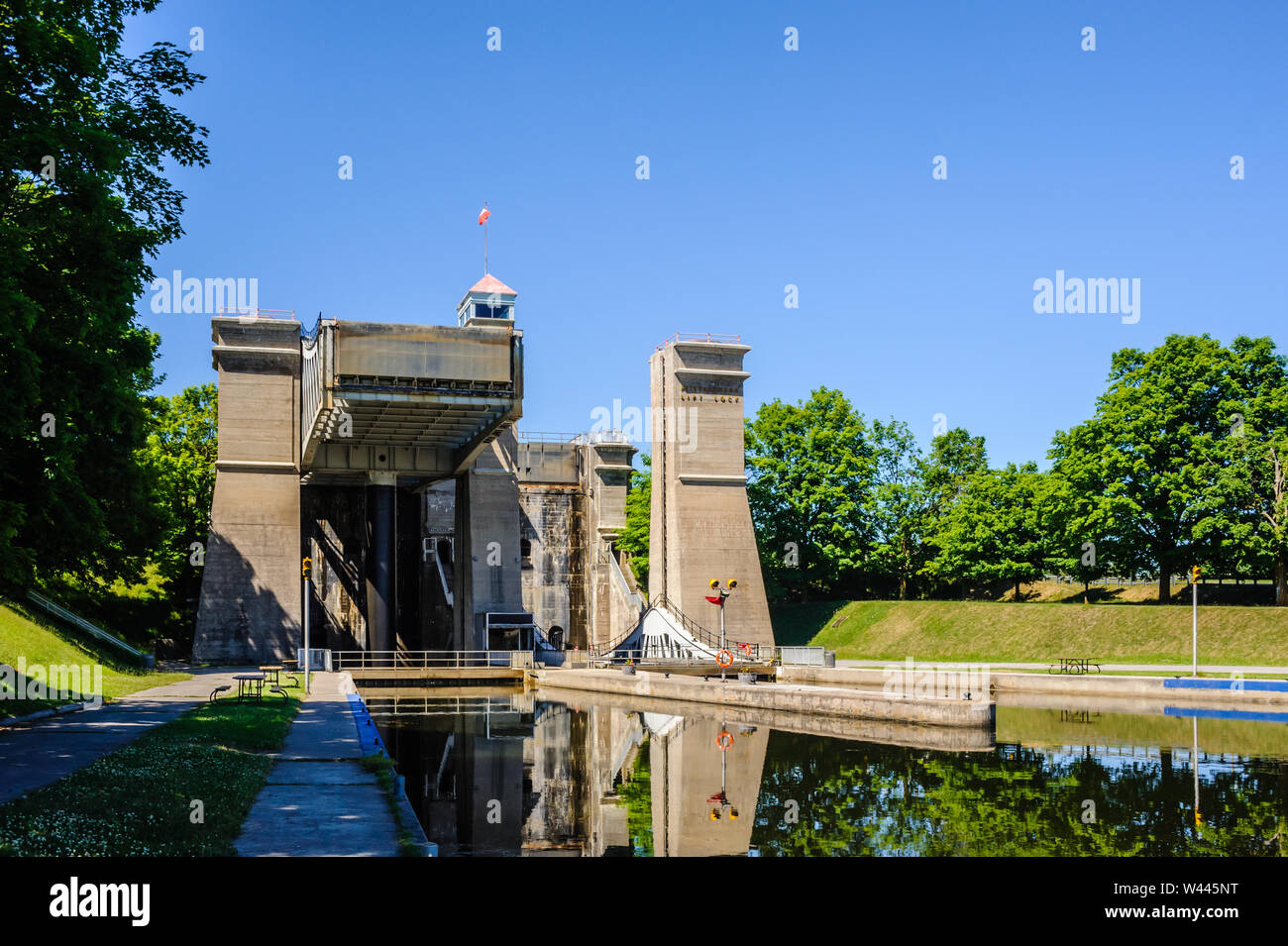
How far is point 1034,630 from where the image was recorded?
5484cm

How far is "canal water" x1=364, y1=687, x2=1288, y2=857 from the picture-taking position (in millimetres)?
16047

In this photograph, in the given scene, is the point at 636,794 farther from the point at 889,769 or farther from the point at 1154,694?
the point at 1154,694

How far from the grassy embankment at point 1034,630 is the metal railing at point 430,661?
20717 mm

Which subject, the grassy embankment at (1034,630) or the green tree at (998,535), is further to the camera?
the green tree at (998,535)

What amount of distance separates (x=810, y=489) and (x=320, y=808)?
192 feet

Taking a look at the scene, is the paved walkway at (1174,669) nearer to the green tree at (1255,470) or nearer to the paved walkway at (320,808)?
the green tree at (1255,470)

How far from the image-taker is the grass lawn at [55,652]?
Result: 29753 mm

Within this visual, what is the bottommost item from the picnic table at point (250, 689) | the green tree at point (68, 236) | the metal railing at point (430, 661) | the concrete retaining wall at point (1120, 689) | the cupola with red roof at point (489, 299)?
the metal railing at point (430, 661)

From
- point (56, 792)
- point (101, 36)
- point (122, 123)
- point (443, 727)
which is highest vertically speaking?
point (101, 36)

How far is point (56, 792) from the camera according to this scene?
12148mm

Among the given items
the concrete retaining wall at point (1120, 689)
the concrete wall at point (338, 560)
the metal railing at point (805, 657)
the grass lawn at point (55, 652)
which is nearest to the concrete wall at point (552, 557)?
the concrete wall at point (338, 560)

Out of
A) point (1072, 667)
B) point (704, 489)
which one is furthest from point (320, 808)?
point (704, 489)
